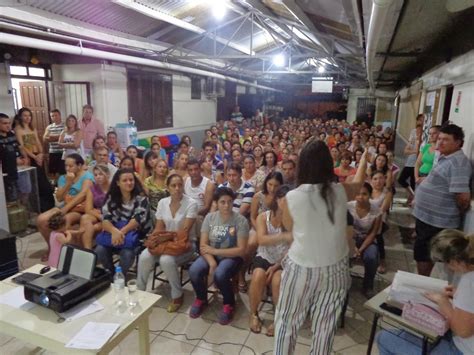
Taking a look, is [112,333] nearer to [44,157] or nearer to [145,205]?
[145,205]

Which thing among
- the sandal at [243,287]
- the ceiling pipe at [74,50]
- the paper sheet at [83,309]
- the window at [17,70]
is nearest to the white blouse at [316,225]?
the paper sheet at [83,309]

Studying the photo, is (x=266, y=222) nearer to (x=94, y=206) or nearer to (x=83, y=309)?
(x=83, y=309)

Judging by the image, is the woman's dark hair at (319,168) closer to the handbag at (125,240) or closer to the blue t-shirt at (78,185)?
the handbag at (125,240)

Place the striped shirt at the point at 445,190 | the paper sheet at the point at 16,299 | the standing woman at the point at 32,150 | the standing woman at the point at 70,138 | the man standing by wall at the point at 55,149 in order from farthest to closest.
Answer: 1. the man standing by wall at the point at 55,149
2. the standing woman at the point at 70,138
3. the standing woman at the point at 32,150
4. the striped shirt at the point at 445,190
5. the paper sheet at the point at 16,299

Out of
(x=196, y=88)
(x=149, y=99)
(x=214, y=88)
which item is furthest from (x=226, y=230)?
(x=214, y=88)

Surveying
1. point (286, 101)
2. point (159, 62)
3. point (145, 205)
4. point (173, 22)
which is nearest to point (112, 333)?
point (145, 205)

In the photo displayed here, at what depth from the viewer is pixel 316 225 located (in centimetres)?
153

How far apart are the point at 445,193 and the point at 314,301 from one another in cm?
160

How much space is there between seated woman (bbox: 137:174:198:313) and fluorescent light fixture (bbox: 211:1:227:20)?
159 inches

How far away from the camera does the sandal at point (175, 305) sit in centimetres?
273

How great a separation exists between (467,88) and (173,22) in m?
4.69

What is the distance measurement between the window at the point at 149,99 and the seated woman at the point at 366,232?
5.39m

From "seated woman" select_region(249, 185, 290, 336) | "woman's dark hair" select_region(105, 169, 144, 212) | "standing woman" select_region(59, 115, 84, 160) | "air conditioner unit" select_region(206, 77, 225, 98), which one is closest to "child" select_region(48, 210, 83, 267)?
"woman's dark hair" select_region(105, 169, 144, 212)

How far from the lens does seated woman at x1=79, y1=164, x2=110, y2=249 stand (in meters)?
3.14
